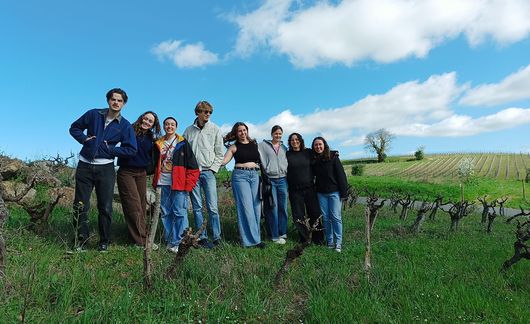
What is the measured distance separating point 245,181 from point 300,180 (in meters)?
1.11

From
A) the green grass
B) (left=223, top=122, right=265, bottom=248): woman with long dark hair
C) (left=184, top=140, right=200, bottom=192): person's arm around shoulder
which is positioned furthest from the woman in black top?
the green grass

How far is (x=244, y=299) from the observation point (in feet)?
12.1

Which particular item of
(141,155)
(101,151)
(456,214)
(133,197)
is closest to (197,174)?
(141,155)

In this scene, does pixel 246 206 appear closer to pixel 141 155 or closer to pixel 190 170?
pixel 190 170

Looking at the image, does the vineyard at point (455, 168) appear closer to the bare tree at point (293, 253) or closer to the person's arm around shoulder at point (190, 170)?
the person's arm around shoulder at point (190, 170)

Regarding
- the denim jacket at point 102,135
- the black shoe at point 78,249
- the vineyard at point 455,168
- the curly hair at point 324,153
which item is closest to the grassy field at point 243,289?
the black shoe at point 78,249

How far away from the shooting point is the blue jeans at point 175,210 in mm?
5703

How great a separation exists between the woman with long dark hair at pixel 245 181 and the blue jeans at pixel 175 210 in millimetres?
968

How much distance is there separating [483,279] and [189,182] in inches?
172

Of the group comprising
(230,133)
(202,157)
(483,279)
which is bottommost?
(483,279)

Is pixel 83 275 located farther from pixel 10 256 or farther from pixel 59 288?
Result: pixel 10 256

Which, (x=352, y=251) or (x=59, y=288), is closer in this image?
(x=59, y=288)

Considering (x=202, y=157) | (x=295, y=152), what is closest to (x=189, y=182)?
(x=202, y=157)

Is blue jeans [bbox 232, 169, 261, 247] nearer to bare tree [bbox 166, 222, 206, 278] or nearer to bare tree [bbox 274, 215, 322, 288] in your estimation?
bare tree [bbox 274, 215, 322, 288]
